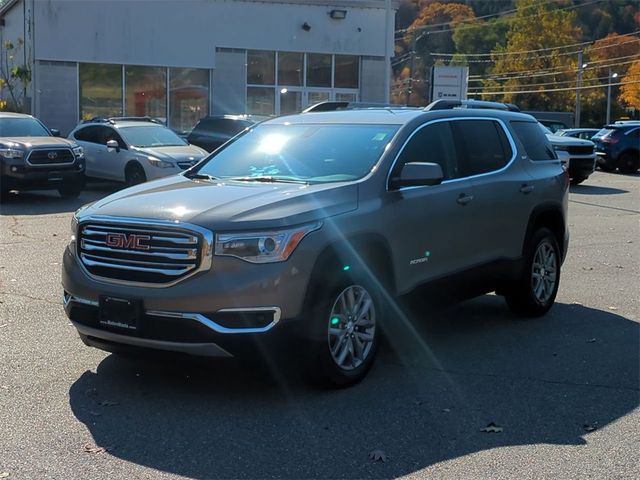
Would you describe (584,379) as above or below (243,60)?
below

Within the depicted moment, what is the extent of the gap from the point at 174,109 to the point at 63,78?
397 centimetres

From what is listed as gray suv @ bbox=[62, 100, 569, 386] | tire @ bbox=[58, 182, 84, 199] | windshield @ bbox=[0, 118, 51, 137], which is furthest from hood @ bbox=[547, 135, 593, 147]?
gray suv @ bbox=[62, 100, 569, 386]

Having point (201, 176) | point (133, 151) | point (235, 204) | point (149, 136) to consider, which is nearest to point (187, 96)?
point (149, 136)

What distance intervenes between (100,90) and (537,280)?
22.9 meters

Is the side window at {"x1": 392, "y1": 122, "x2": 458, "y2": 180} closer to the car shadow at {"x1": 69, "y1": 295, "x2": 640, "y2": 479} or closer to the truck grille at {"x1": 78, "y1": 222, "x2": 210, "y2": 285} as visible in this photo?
the car shadow at {"x1": 69, "y1": 295, "x2": 640, "y2": 479}

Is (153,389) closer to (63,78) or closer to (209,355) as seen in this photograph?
(209,355)

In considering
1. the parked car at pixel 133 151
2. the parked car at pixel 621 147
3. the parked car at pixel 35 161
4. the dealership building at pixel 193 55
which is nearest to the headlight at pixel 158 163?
the parked car at pixel 133 151

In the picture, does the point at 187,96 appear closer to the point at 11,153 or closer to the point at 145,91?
the point at 145,91

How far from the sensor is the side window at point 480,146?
22.4 feet

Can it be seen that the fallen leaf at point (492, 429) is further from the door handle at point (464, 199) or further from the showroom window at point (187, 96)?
the showroom window at point (187, 96)

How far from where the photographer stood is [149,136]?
18.3m

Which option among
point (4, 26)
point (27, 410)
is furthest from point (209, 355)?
point (4, 26)

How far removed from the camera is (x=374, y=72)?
3134 cm

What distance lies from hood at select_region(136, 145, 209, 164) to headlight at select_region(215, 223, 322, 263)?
12.2m
